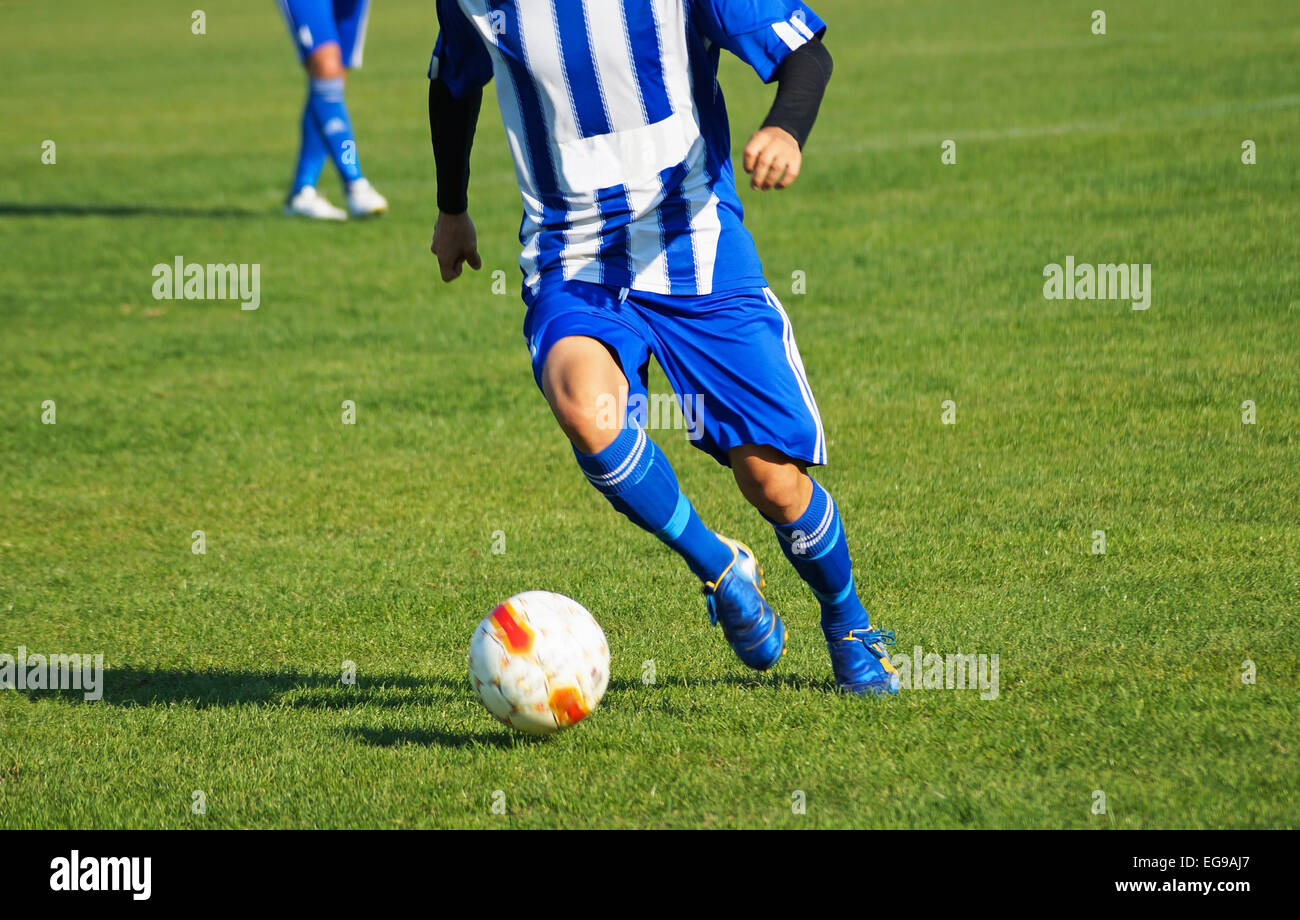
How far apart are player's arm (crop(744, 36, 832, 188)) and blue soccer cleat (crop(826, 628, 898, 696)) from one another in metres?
1.36

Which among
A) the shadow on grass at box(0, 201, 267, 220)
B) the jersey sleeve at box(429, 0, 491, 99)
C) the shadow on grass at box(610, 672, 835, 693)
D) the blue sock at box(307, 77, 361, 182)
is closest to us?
the jersey sleeve at box(429, 0, 491, 99)

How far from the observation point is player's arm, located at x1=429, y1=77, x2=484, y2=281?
469 cm

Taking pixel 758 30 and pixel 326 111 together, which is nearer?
pixel 758 30

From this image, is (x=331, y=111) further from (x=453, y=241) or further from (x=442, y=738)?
(x=442, y=738)

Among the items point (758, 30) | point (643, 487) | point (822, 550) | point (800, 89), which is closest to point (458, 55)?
point (758, 30)

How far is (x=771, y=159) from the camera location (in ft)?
12.9

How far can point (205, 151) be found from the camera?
57.8 ft

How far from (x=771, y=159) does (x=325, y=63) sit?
10.4 metres

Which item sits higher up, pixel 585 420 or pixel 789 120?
pixel 789 120

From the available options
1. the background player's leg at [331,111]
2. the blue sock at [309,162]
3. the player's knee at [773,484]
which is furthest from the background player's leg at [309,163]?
the player's knee at [773,484]

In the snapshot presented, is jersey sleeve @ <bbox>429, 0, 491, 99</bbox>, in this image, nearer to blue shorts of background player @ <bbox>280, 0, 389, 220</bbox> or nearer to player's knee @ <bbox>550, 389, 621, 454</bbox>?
player's knee @ <bbox>550, 389, 621, 454</bbox>

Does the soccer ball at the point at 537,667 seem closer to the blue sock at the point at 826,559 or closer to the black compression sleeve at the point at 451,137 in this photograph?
the blue sock at the point at 826,559

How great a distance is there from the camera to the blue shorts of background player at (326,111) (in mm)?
13539

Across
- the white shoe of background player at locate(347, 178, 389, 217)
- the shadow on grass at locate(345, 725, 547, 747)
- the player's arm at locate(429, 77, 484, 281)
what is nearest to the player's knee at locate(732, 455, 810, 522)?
the shadow on grass at locate(345, 725, 547, 747)
